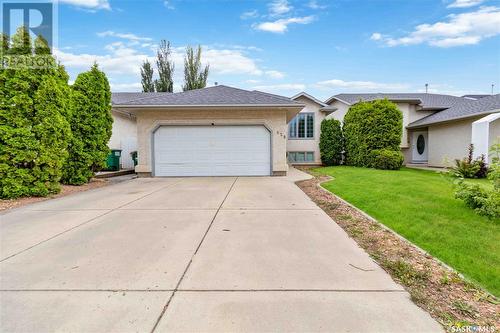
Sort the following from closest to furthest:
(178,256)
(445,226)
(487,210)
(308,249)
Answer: (178,256)
(308,249)
(445,226)
(487,210)

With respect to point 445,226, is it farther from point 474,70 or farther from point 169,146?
point 474,70

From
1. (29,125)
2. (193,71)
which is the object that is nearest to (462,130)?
(29,125)

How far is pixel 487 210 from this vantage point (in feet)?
16.0

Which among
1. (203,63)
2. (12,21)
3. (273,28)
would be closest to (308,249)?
(12,21)

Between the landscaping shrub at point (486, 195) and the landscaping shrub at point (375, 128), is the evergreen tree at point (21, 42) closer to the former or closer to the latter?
the landscaping shrub at point (486, 195)

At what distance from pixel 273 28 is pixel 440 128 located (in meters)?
11.8

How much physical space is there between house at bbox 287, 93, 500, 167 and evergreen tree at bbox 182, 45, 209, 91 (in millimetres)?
17217

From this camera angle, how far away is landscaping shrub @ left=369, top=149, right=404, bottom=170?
13.5 metres

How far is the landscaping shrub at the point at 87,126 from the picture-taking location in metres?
9.68

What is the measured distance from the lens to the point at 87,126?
9875mm

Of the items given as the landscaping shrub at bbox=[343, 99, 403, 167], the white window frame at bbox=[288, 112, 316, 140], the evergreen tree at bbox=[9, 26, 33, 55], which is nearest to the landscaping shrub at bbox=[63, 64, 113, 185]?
the evergreen tree at bbox=[9, 26, 33, 55]

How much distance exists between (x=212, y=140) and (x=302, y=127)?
8.59 m

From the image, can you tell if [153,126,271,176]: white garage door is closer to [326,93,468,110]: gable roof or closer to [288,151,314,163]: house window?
[288,151,314,163]: house window

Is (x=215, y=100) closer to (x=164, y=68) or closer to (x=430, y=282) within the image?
(x=430, y=282)
